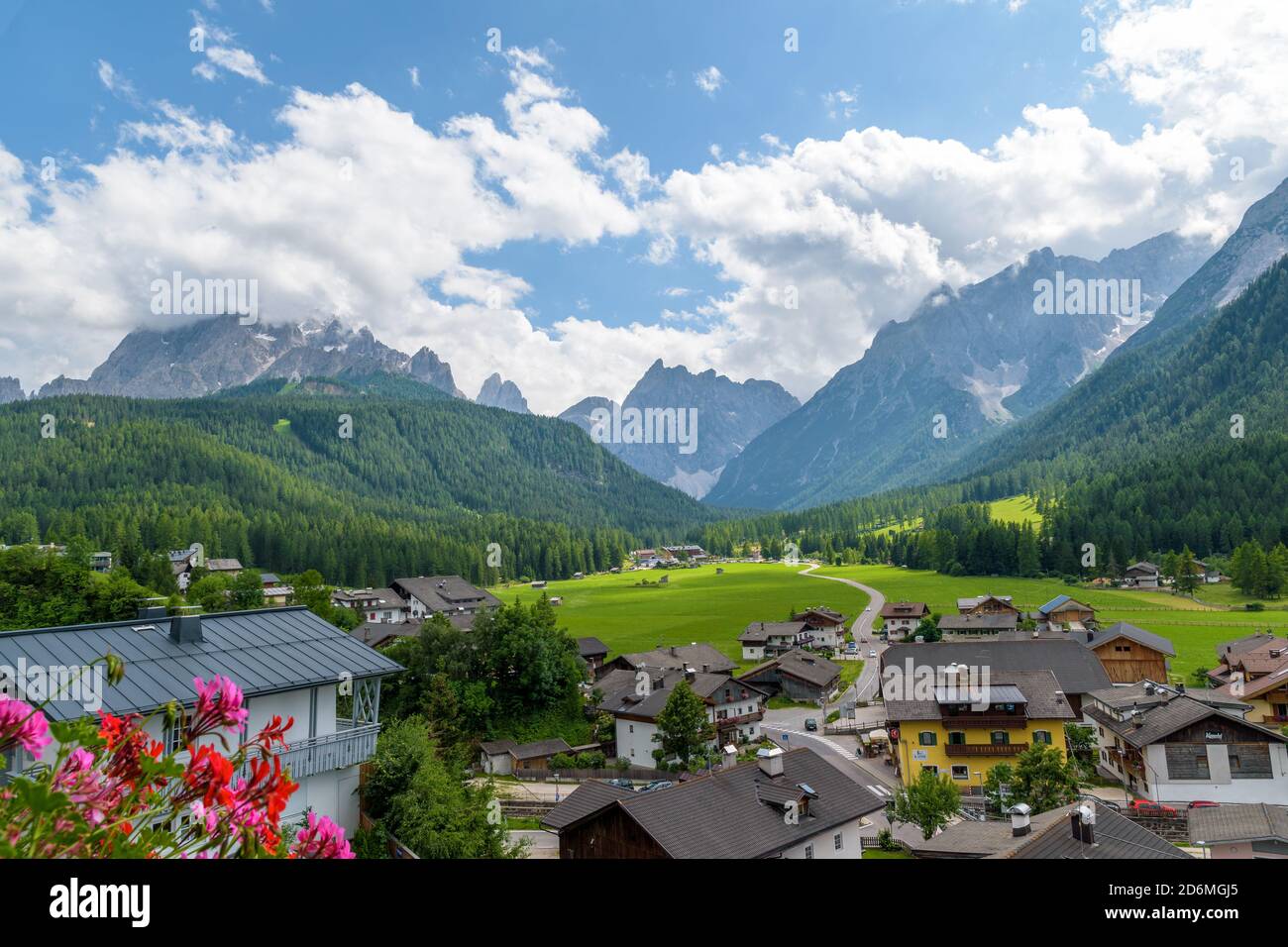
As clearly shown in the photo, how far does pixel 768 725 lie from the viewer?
53969mm

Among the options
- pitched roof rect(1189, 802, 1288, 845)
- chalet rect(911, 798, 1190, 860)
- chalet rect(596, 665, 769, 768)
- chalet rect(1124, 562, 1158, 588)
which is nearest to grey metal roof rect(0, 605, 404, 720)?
chalet rect(911, 798, 1190, 860)

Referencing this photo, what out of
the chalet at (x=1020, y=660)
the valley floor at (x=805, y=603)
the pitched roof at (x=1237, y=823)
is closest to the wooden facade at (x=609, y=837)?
the pitched roof at (x=1237, y=823)

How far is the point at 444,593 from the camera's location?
100312mm

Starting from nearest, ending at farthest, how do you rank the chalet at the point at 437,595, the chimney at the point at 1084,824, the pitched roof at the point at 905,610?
the chimney at the point at 1084,824 < the pitched roof at the point at 905,610 < the chalet at the point at 437,595

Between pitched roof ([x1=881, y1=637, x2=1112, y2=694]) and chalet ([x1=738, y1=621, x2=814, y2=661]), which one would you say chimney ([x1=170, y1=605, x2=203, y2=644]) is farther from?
chalet ([x1=738, y1=621, x2=814, y2=661])

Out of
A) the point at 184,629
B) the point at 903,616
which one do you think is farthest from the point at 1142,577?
the point at 184,629

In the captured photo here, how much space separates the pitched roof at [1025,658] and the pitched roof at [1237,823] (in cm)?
2266

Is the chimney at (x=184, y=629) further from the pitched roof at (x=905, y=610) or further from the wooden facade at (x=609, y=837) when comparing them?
the pitched roof at (x=905, y=610)

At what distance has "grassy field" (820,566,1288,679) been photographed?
67.8 meters

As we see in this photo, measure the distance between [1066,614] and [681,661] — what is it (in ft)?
143

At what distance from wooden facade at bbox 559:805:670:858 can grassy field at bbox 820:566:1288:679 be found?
52.1m

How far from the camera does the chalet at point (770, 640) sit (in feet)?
250

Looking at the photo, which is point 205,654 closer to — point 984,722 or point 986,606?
point 984,722

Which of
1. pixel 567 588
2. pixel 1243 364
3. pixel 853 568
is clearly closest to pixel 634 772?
pixel 567 588
